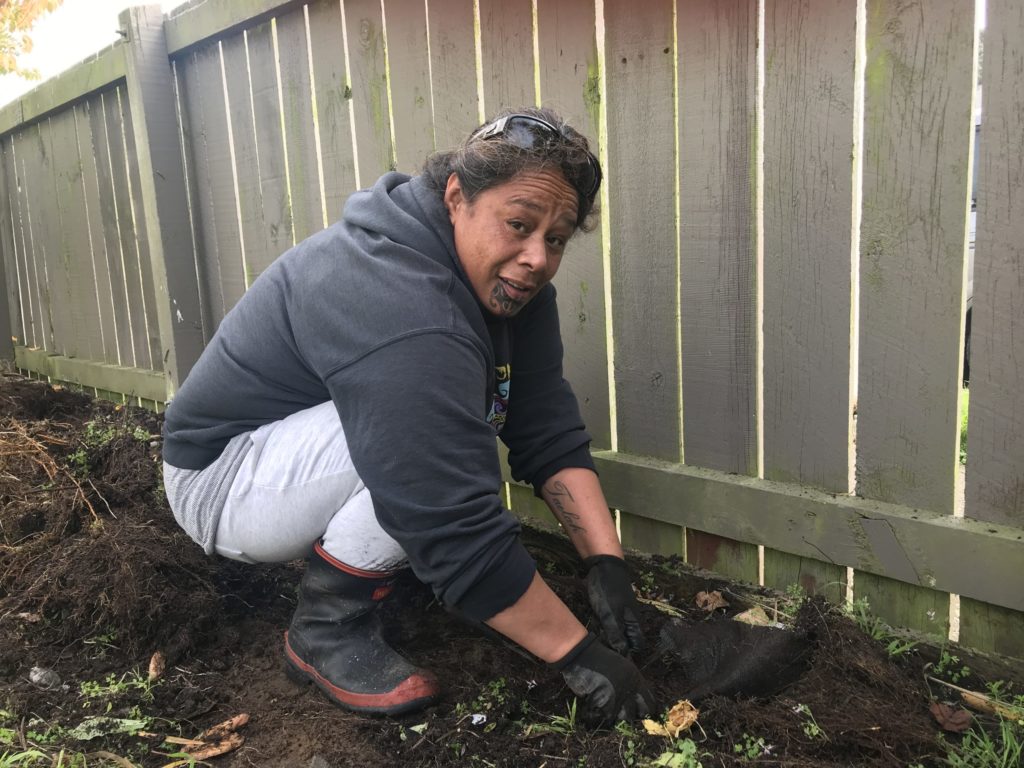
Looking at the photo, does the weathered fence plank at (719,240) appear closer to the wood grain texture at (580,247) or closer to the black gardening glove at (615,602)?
the wood grain texture at (580,247)

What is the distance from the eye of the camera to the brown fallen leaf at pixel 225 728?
176cm

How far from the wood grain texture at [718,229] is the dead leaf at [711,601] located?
0.36 m

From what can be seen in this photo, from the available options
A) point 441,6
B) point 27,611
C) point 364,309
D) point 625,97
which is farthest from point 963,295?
point 27,611

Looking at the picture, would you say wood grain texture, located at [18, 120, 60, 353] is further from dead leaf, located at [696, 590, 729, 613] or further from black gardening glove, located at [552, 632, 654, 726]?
black gardening glove, located at [552, 632, 654, 726]

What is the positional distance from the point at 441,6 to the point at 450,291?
136cm

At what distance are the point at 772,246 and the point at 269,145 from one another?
222 cm

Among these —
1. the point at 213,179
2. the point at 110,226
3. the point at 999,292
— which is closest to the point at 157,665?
the point at 999,292

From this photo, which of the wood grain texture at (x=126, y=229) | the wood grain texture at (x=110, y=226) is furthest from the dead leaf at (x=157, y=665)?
the wood grain texture at (x=110, y=226)

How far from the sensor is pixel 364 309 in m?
1.57

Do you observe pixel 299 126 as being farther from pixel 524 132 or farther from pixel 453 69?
pixel 524 132

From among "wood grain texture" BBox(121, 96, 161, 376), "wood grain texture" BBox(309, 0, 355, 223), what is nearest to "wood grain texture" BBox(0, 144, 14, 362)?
"wood grain texture" BBox(121, 96, 161, 376)

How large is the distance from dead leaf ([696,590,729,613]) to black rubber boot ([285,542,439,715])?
817 millimetres

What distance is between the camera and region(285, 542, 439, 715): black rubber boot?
5.92ft

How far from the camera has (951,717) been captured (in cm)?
168
